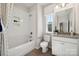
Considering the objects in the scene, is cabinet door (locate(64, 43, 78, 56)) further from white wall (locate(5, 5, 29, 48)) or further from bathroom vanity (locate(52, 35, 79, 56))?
white wall (locate(5, 5, 29, 48))

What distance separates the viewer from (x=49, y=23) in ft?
5.63

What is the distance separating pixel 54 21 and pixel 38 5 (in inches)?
19.3

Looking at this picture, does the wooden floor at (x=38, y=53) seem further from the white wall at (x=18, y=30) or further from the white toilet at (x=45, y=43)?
the white wall at (x=18, y=30)

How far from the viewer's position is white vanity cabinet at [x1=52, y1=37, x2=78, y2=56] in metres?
1.61

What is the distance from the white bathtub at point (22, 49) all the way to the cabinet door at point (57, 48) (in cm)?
46

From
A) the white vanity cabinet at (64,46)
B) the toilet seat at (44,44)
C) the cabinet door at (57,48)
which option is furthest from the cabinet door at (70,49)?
the toilet seat at (44,44)

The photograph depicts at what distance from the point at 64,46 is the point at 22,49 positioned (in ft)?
2.94

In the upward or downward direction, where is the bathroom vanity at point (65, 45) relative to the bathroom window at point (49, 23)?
downward

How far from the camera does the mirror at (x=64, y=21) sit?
175 centimetres

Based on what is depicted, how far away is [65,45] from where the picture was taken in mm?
1658

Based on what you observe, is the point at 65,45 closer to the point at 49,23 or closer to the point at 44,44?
the point at 44,44

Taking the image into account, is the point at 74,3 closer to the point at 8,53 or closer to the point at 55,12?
the point at 55,12

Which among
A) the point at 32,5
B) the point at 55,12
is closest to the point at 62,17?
the point at 55,12

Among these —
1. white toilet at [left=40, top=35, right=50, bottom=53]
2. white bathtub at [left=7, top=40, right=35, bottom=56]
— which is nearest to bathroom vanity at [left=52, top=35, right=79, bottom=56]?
white toilet at [left=40, top=35, right=50, bottom=53]
